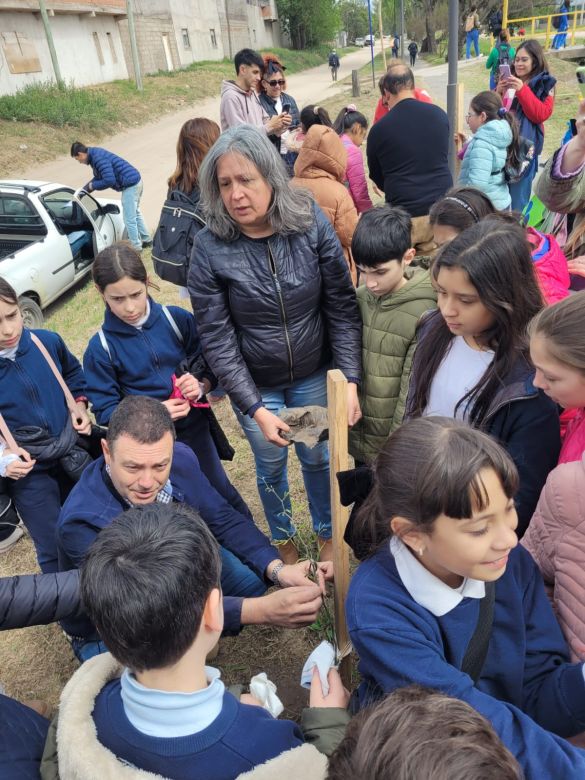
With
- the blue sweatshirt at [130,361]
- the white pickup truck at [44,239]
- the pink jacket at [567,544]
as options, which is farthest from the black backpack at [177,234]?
the white pickup truck at [44,239]

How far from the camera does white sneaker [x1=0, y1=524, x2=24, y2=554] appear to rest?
3518 millimetres

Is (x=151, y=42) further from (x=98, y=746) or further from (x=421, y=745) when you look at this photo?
(x=421, y=745)

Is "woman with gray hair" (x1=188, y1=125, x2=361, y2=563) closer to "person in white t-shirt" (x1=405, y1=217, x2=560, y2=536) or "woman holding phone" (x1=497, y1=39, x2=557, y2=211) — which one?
"person in white t-shirt" (x1=405, y1=217, x2=560, y2=536)

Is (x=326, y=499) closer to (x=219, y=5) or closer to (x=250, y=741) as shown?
(x=250, y=741)

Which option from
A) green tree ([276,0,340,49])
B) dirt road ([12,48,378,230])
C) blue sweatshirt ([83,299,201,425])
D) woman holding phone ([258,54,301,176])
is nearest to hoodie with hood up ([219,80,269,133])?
woman holding phone ([258,54,301,176])

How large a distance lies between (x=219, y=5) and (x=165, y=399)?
45230 mm

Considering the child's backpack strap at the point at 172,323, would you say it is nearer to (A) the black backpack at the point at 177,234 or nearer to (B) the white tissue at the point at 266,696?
(A) the black backpack at the point at 177,234

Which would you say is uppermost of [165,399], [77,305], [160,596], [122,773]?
[160,596]

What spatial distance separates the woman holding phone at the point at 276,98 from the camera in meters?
5.02

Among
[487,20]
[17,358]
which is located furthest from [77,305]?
[487,20]

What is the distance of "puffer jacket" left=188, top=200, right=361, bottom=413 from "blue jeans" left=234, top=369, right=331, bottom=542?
9 cm

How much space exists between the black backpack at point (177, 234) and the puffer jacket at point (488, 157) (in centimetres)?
222

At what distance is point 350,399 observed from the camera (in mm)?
2432

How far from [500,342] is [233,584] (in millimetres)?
1401
